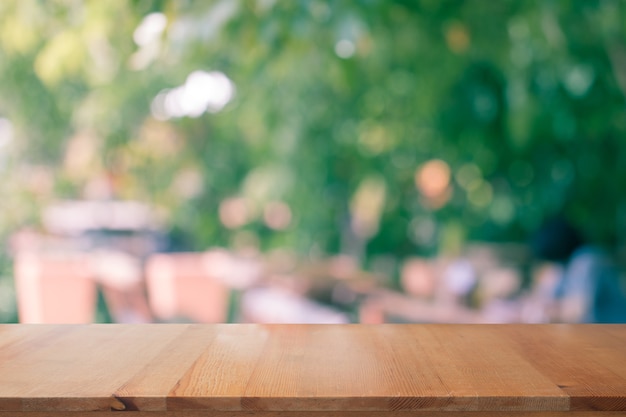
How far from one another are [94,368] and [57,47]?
1.91 meters

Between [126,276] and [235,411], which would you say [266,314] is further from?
[235,411]

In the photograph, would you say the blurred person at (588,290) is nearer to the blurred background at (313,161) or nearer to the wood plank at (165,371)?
the blurred background at (313,161)

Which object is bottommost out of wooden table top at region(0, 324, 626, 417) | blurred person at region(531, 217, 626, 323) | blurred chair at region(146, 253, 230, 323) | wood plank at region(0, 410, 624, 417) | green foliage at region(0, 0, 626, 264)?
blurred chair at region(146, 253, 230, 323)

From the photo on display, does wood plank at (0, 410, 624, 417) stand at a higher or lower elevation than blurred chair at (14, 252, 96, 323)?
higher

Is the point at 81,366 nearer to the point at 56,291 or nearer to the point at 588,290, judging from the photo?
the point at 588,290

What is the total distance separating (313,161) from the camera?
4.38m

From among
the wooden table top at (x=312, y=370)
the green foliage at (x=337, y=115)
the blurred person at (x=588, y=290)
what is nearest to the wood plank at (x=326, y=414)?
the wooden table top at (x=312, y=370)

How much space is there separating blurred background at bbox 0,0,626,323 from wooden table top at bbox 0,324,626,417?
0.95m

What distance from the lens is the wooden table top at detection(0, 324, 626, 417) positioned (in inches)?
25.1

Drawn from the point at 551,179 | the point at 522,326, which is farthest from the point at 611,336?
the point at 551,179

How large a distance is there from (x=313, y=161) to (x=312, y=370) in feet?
12.1

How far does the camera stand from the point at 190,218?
582 cm

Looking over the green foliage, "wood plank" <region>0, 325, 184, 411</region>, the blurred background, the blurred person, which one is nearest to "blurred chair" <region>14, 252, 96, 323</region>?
the blurred background

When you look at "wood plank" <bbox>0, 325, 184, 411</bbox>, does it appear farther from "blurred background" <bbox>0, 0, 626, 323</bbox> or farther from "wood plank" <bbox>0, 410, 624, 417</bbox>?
"blurred background" <bbox>0, 0, 626, 323</bbox>
